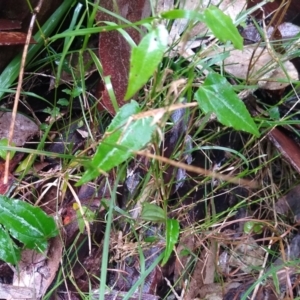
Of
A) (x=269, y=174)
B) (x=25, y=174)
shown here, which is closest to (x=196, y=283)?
(x=269, y=174)

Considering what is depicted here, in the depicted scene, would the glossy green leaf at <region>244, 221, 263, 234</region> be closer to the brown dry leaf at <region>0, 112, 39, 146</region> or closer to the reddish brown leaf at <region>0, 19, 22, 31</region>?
the brown dry leaf at <region>0, 112, 39, 146</region>

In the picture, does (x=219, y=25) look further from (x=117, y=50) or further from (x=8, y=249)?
(x=8, y=249)

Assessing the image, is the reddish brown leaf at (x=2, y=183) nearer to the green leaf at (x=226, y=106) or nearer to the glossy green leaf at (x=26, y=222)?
the glossy green leaf at (x=26, y=222)

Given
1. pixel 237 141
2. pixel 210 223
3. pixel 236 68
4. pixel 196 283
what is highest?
pixel 236 68

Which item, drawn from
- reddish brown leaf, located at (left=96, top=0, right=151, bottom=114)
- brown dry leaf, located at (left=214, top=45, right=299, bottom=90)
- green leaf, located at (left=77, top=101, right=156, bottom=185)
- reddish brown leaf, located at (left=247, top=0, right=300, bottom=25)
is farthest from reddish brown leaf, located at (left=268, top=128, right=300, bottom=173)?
green leaf, located at (left=77, top=101, right=156, bottom=185)

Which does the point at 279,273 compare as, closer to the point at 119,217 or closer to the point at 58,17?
the point at 119,217

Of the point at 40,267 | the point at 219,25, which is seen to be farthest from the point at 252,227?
the point at 219,25
